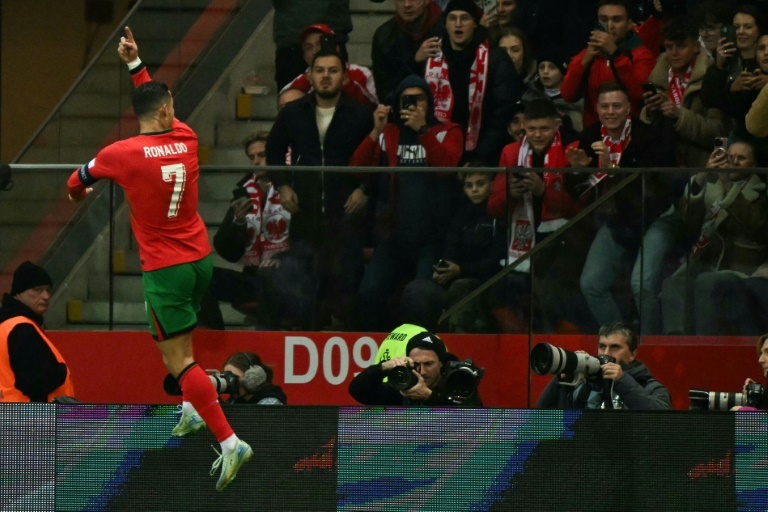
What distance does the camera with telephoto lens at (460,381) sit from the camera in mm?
8016

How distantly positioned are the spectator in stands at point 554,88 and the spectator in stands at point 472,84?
0.16 metres

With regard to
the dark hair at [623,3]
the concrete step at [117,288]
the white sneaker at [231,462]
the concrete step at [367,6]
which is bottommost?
the white sneaker at [231,462]

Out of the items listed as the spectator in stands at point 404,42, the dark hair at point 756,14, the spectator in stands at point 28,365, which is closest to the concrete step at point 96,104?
the spectator in stands at point 404,42

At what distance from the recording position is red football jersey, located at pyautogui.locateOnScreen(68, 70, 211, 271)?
7.40m

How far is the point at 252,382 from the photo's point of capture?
8977 mm

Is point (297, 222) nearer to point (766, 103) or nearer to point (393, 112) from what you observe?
point (393, 112)

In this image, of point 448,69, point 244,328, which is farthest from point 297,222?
point 448,69

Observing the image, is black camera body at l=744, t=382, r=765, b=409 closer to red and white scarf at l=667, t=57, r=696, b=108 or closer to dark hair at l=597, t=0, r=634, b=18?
red and white scarf at l=667, t=57, r=696, b=108

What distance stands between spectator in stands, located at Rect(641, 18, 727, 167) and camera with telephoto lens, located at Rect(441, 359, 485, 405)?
3043 millimetres

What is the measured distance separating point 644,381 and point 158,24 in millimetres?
5419

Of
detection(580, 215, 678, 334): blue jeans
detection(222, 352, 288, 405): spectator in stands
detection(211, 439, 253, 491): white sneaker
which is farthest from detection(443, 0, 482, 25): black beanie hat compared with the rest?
detection(211, 439, 253, 491): white sneaker

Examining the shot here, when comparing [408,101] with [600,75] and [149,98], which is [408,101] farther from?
[149,98]

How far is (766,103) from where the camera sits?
933cm

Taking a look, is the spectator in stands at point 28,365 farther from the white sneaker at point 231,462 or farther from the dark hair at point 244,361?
the white sneaker at point 231,462
